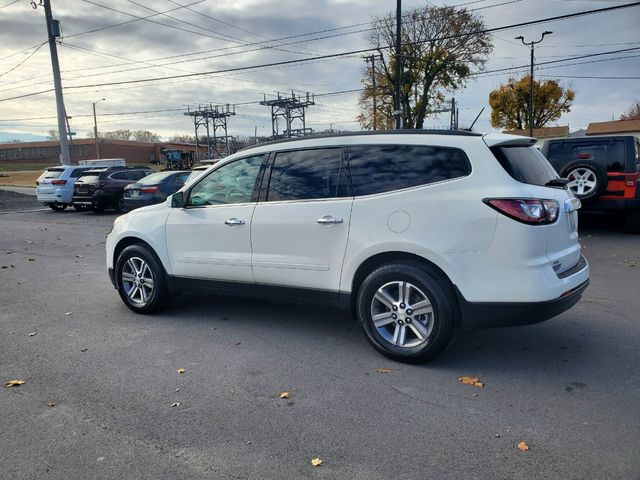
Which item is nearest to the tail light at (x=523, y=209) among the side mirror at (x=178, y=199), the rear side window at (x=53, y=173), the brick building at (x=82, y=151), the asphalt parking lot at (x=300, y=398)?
the asphalt parking lot at (x=300, y=398)

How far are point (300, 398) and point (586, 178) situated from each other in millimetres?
8435

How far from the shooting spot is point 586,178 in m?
9.66

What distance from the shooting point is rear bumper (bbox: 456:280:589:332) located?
359 centimetres

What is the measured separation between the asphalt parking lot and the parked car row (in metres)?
9.60

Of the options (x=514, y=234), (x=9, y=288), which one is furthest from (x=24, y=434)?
(x=9, y=288)

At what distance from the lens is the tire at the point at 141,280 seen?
541 centimetres

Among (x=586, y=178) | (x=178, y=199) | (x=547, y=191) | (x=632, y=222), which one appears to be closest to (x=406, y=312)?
(x=547, y=191)

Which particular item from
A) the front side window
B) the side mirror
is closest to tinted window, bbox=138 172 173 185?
the side mirror

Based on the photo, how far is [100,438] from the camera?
3.03 metres

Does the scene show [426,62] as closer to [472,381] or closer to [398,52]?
[398,52]

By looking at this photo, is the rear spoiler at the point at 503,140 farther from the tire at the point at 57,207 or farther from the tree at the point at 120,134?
the tree at the point at 120,134

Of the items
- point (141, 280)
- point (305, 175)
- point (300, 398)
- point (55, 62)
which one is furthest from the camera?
point (55, 62)

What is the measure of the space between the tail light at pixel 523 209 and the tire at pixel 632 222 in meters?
7.93

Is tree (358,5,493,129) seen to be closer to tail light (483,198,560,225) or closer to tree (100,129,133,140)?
tail light (483,198,560,225)
